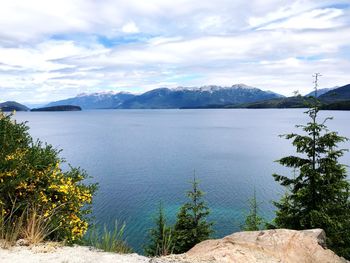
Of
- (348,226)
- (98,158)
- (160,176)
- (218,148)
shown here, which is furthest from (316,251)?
(218,148)

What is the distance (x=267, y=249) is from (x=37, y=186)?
23.5ft

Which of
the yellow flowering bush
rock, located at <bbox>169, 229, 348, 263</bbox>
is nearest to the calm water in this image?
rock, located at <bbox>169, 229, 348, 263</bbox>

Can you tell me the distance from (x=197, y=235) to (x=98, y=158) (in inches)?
2857

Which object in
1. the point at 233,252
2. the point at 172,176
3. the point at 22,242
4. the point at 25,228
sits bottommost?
the point at 172,176

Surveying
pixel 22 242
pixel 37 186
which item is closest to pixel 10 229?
pixel 22 242

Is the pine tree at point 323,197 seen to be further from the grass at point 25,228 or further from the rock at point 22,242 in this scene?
the rock at point 22,242

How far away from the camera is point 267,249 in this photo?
31.8 ft

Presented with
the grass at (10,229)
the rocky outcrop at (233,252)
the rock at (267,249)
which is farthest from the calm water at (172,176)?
the grass at (10,229)

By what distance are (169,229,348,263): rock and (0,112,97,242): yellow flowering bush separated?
3.73 m

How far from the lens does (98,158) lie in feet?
313

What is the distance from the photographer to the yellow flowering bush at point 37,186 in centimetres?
967

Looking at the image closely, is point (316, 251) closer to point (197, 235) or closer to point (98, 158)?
point (197, 235)

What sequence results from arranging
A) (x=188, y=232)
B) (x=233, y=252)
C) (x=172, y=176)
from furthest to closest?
(x=172, y=176), (x=188, y=232), (x=233, y=252)

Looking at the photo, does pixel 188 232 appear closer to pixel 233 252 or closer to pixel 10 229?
pixel 233 252
